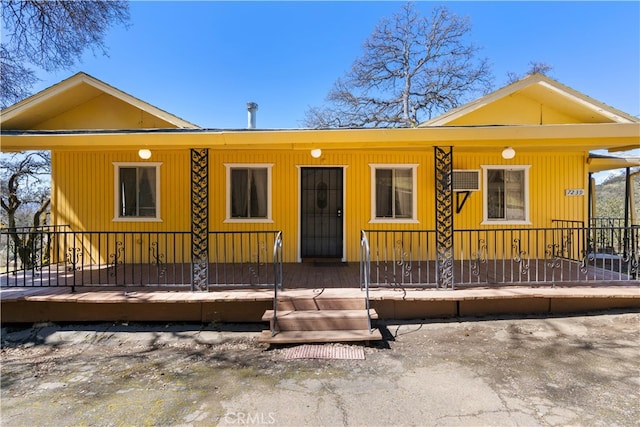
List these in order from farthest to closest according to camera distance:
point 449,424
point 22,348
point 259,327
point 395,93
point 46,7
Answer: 1. point 395,93
2. point 46,7
3. point 259,327
4. point 22,348
5. point 449,424

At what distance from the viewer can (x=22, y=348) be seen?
13.3 ft

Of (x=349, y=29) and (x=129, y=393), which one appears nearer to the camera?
(x=129, y=393)

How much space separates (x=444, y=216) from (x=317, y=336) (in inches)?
108

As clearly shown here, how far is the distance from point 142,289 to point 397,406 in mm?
4205

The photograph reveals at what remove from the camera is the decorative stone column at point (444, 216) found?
4.92m

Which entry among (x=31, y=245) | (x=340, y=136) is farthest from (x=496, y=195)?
(x=31, y=245)

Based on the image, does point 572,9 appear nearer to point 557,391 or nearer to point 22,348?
point 557,391

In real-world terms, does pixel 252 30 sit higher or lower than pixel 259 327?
higher

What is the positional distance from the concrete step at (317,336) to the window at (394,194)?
3.52m

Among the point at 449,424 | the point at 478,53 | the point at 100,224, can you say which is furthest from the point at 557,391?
the point at 478,53

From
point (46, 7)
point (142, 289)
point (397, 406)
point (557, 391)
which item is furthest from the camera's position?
point (46, 7)

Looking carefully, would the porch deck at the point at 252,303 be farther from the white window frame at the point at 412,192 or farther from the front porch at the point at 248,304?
the white window frame at the point at 412,192

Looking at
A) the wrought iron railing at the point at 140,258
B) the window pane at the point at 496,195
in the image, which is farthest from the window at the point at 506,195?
the wrought iron railing at the point at 140,258

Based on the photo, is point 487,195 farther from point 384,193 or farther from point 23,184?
point 23,184
